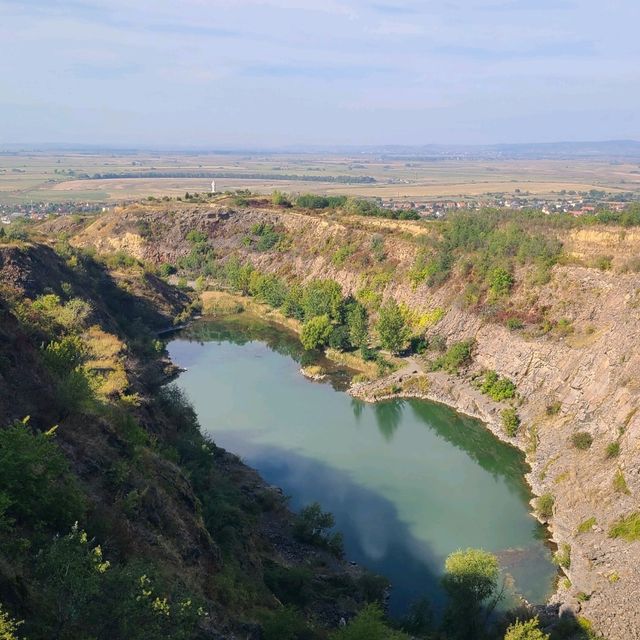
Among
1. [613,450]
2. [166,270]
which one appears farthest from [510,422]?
[166,270]

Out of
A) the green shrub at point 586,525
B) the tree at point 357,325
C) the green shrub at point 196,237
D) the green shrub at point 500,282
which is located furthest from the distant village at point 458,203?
the green shrub at point 586,525

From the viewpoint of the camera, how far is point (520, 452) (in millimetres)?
33375

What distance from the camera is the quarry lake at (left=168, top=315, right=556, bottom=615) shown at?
24953mm

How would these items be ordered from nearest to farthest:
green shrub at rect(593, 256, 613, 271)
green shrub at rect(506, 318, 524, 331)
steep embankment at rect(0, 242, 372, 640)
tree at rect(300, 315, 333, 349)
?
steep embankment at rect(0, 242, 372, 640)
green shrub at rect(593, 256, 613, 271)
green shrub at rect(506, 318, 524, 331)
tree at rect(300, 315, 333, 349)

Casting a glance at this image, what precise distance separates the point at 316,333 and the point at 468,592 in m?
31.2

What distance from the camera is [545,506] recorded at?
2738 cm

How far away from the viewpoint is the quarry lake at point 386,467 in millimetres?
24953

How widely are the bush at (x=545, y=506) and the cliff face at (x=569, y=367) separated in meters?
0.29

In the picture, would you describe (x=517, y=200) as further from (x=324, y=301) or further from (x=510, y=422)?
(x=510, y=422)

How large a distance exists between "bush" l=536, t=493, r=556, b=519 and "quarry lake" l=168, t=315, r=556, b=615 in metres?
0.55

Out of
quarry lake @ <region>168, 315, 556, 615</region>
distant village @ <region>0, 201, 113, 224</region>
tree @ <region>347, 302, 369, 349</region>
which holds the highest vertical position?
distant village @ <region>0, 201, 113, 224</region>

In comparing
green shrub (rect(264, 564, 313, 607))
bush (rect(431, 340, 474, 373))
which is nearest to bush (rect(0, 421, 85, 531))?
green shrub (rect(264, 564, 313, 607))

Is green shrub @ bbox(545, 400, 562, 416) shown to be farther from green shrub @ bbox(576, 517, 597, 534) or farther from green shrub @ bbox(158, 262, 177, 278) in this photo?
green shrub @ bbox(158, 262, 177, 278)

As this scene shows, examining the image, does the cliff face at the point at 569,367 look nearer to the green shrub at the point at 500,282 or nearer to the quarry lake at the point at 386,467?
the green shrub at the point at 500,282
